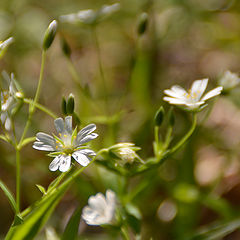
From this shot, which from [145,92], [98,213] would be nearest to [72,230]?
[98,213]

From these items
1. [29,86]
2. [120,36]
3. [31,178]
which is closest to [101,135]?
[31,178]

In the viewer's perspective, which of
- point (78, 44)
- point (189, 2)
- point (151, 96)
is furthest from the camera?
point (78, 44)

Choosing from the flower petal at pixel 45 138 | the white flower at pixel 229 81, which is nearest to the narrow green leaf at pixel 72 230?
the flower petal at pixel 45 138

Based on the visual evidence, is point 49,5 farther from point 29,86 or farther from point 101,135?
point 101,135

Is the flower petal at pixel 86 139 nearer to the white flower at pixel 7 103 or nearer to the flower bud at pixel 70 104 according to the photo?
the flower bud at pixel 70 104

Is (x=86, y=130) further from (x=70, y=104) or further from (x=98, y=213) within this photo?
(x=98, y=213)

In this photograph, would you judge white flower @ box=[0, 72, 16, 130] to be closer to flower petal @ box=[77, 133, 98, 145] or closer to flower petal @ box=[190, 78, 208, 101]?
flower petal @ box=[77, 133, 98, 145]
